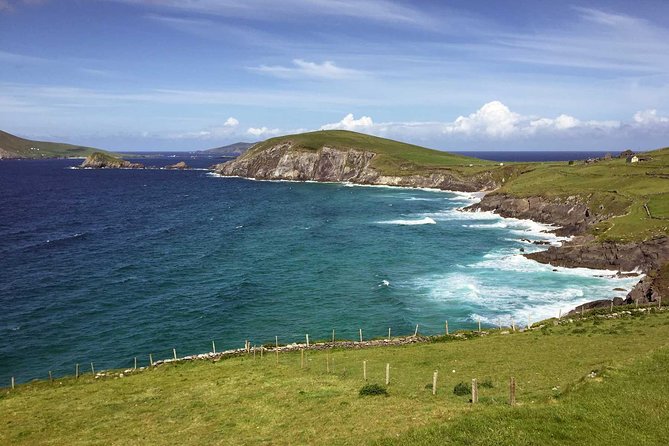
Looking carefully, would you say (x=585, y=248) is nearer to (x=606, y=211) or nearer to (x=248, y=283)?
(x=606, y=211)

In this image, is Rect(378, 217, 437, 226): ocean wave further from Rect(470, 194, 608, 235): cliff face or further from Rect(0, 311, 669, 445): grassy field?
Rect(0, 311, 669, 445): grassy field

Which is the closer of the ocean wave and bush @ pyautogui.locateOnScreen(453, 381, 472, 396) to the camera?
bush @ pyautogui.locateOnScreen(453, 381, 472, 396)

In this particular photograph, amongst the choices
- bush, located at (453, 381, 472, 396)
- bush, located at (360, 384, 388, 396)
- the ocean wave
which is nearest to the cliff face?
the ocean wave

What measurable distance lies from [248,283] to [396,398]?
5652 centimetres

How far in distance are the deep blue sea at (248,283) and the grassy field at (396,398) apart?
40.8 feet

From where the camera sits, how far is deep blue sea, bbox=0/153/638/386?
62.8 meters

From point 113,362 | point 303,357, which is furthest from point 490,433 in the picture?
point 113,362

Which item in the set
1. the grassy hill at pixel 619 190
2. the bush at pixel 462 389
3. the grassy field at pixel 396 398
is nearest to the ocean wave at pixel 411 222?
the grassy hill at pixel 619 190

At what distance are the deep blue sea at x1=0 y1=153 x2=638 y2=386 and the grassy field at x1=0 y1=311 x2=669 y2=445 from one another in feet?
40.8

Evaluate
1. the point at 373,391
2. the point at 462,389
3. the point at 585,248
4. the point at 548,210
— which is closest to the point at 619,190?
the point at 548,210

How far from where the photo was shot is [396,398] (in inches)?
1252

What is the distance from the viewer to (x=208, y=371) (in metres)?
47.5

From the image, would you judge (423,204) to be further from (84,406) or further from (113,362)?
(84,406)

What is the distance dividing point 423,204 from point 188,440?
530 feet
